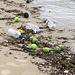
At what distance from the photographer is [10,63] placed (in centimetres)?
342

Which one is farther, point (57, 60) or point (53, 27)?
point (53, 27)

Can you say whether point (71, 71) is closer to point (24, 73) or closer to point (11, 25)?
point (24, 73)

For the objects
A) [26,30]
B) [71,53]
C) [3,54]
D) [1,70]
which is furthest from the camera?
[26,30]

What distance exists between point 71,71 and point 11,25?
13.3 feet

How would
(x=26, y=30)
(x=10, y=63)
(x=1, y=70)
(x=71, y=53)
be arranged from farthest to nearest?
(x=26, y=30)
(x=71, y=53)
(x=10, y=63)
(x=1, y=70)

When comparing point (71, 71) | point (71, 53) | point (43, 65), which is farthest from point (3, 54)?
point (71, 53)

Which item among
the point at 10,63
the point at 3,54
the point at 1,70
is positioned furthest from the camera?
the point at 3,54

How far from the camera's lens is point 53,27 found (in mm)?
7000

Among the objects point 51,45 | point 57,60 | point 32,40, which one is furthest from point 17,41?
point 57,60

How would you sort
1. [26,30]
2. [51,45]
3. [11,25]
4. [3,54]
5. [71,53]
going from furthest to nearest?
[11,25]
[26,30]
[51,45]
[71,53]
[3,54]

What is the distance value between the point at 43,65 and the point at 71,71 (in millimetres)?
630

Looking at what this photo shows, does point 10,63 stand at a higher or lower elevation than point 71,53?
higher

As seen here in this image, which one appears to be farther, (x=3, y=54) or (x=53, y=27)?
(x=53, y=27)

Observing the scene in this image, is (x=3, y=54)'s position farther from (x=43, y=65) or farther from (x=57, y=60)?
(x=57, y=60)
